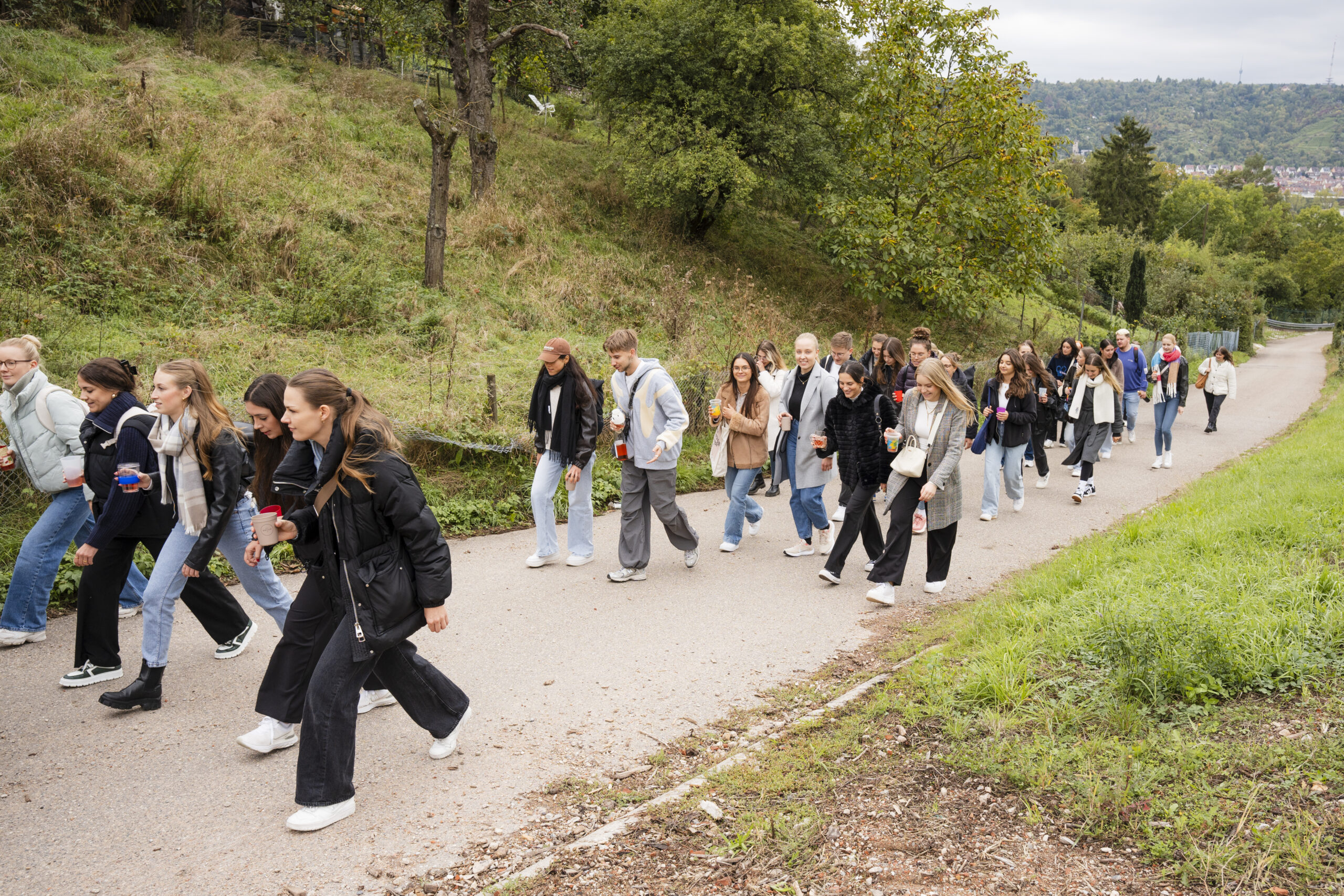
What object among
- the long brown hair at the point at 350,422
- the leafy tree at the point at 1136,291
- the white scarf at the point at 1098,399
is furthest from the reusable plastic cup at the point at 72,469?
the leafy tree at the point at 1136,291

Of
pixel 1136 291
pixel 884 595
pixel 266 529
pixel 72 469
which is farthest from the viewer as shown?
pixel 1136 291

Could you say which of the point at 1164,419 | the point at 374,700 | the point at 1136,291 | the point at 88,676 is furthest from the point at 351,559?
the point at 1136,291

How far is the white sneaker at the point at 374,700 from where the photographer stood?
497cm

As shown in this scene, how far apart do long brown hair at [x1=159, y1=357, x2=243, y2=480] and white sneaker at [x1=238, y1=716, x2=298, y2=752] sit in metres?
1.50

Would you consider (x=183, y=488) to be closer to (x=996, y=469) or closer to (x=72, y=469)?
(x=72, y=469)

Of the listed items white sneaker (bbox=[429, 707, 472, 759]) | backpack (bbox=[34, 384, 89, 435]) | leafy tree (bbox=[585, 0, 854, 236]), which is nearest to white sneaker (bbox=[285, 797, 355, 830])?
white sneaker (bbox=[429, 707, 472, 759])

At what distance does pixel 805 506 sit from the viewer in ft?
27.2

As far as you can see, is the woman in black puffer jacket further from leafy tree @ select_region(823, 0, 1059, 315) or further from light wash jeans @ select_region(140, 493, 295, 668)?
leafy tree @ select_region(823, 0, 1059, 315)

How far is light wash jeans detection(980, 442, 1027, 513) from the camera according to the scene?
10078 mm

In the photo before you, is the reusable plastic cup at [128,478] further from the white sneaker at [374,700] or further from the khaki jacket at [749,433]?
the khaki jacket at [749,433]

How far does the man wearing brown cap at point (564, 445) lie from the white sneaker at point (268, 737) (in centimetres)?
328

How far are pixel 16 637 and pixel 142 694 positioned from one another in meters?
1.61

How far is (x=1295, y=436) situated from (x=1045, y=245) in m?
10.2

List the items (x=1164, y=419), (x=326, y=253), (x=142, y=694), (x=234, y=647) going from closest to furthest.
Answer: (x=142, y=694) → (x=234, y=647) → (x=1164, y=419) → (x=326, y=253)
